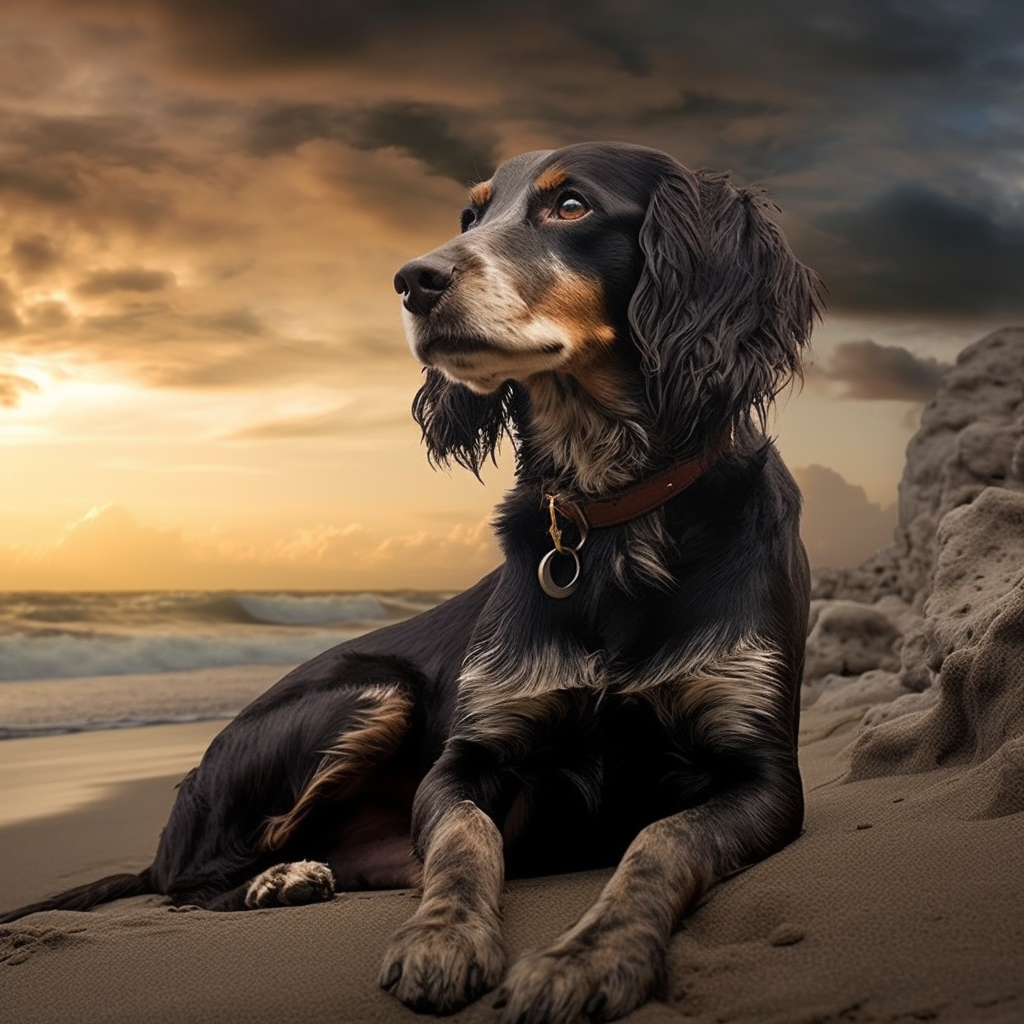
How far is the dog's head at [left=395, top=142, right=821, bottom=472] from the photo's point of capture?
130 inches

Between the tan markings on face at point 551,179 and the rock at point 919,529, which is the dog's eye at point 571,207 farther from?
the rock at point 919,529

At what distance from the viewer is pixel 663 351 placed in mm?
3514

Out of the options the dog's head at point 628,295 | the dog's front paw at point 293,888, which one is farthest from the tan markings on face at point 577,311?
the dog's front paw at point 293,888

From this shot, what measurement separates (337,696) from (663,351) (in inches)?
61.8

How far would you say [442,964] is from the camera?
2.38 metres

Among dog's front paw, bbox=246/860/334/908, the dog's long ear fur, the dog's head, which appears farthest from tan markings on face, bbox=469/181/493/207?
dog's front paw, bbox=246/860/334/908

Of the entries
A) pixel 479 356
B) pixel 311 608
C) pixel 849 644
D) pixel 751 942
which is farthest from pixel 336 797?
pixel 311 608

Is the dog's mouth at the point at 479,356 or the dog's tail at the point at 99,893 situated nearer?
the dog's mouth at the point at 479,356

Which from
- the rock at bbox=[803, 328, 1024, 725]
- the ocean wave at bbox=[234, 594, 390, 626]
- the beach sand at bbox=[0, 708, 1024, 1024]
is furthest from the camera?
the ocean wave at bbox=[234, 594, 390, 626]

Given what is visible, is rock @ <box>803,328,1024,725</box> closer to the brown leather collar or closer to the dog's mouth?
the brown leather collar

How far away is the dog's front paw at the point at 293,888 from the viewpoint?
3.71 meters

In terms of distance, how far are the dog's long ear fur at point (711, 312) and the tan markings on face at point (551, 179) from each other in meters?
0.27

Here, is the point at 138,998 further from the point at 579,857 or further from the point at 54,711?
the point at 54,711

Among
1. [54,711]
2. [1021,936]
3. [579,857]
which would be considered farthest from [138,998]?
[54,711]
